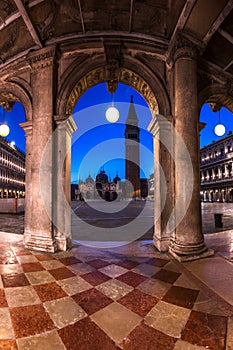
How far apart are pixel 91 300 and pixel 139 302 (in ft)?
1.92

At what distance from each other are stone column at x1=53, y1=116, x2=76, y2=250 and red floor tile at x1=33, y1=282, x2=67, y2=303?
1715 millimetres

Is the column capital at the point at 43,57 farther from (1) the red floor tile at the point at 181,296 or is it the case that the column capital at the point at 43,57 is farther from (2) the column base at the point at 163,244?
(1) the red floor tile at the point at 181,296

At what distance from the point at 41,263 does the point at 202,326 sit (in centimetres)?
279

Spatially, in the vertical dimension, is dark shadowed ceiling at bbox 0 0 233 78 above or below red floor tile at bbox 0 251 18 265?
above

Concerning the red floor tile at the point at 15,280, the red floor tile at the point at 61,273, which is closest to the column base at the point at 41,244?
the red floor tile at the point at 61,273

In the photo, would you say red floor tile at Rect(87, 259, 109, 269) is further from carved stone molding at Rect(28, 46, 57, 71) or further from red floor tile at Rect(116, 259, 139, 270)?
carved stone molding at Rect(28, 46, 57, 71)

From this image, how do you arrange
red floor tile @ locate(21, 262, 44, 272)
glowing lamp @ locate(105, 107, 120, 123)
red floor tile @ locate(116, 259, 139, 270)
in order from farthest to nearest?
glowing lamp @ locate(105, 107, 120, 123) < red floor tile @ locate(116, 259, 139, 270) < red floor tile @ locate(21, 262, 44, 272)

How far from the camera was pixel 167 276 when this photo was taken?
2822 mm

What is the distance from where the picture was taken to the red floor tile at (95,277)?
103 inches

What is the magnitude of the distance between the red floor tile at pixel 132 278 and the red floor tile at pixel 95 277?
0.81 ft

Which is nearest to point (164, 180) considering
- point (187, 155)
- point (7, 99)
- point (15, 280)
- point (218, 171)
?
point (187, 155)

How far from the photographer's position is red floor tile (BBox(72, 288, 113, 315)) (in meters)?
2.00

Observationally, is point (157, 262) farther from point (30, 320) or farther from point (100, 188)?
point (100, 188)

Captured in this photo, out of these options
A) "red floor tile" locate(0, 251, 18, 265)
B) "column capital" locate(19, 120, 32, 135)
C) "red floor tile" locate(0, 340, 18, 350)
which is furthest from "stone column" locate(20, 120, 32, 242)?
"red floor tile" locate(0, 340, 18, 350)
